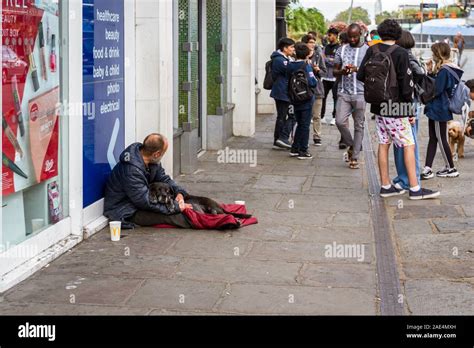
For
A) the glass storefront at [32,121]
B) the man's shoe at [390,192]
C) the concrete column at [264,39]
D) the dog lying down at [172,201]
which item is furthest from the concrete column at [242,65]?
the glass storefront at [32,121]

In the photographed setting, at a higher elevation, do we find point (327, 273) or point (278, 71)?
point (278, 71)

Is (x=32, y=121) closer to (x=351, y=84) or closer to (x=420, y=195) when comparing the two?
(x=420, y=195)

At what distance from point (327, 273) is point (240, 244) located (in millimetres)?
1189

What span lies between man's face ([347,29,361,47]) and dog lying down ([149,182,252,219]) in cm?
412


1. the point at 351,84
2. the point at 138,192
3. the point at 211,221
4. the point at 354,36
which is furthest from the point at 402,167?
the point at 138,192

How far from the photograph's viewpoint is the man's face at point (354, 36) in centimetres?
1239

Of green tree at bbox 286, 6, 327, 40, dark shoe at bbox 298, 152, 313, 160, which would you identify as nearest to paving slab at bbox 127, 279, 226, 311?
dark shoe at bbox 298, 152, 313, 160

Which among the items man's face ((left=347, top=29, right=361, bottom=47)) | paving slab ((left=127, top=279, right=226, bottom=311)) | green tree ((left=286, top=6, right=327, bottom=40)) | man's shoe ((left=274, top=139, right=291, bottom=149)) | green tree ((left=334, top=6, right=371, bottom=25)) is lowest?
paving slab ((left=127, top=279, right=226, bottom=311))

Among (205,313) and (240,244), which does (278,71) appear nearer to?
(240,244)

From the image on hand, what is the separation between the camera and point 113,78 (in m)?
9.27

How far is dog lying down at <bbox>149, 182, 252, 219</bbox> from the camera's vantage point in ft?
29.0

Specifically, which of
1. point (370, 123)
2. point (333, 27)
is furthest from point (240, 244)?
point (370, 123)

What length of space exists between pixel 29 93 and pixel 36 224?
3.53ft

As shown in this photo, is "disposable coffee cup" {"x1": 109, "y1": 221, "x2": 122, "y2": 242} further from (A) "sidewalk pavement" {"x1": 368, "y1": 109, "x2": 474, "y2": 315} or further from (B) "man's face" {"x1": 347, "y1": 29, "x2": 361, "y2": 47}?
(B) "man's face" {"x1": 347, "y1": 29, "x2": 361, "y2": 47}
